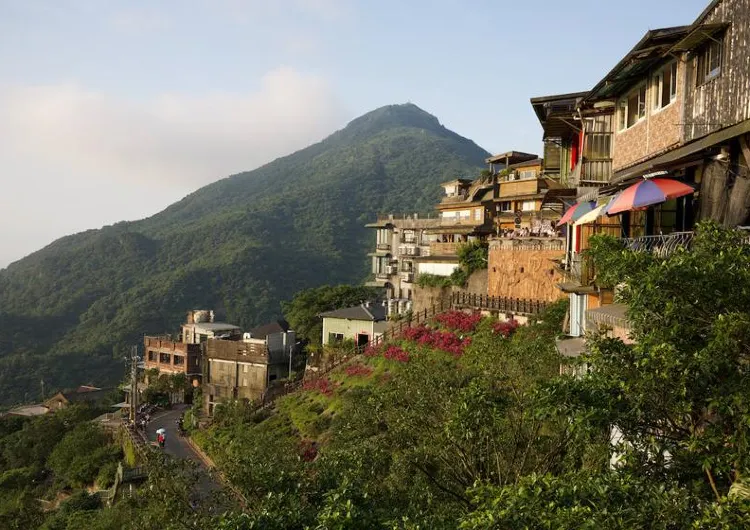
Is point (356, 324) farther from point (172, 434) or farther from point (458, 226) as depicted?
point (172, 434)

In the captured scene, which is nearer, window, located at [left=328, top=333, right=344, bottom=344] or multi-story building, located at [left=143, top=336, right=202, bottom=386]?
window, located at [left=328, top=333, right=344, bottom=344]

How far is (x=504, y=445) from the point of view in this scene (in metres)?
11.4

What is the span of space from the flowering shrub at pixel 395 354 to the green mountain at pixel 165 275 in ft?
204

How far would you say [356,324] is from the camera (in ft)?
141

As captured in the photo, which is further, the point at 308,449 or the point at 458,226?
the point at 458,226

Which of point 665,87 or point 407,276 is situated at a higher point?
point 665,87

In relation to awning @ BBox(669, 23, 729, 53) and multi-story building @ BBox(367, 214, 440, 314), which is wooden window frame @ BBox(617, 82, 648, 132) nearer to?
awning @ BBox(669, 23, 729, 53)

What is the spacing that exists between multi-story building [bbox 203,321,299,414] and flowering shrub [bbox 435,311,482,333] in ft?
54.5

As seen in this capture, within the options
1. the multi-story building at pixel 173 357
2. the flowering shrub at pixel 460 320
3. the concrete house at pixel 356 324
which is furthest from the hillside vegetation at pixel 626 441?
the multi-story building at pixel 173 357

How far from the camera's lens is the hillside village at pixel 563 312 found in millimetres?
5965

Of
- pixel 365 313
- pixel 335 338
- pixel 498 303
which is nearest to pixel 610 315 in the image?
pixel 498 303

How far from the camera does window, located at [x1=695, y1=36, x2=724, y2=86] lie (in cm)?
1068

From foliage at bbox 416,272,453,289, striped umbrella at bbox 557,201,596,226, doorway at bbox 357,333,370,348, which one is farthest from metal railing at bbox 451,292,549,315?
striped umbrella at bbox 557,201,596,226

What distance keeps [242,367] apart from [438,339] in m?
20.4
